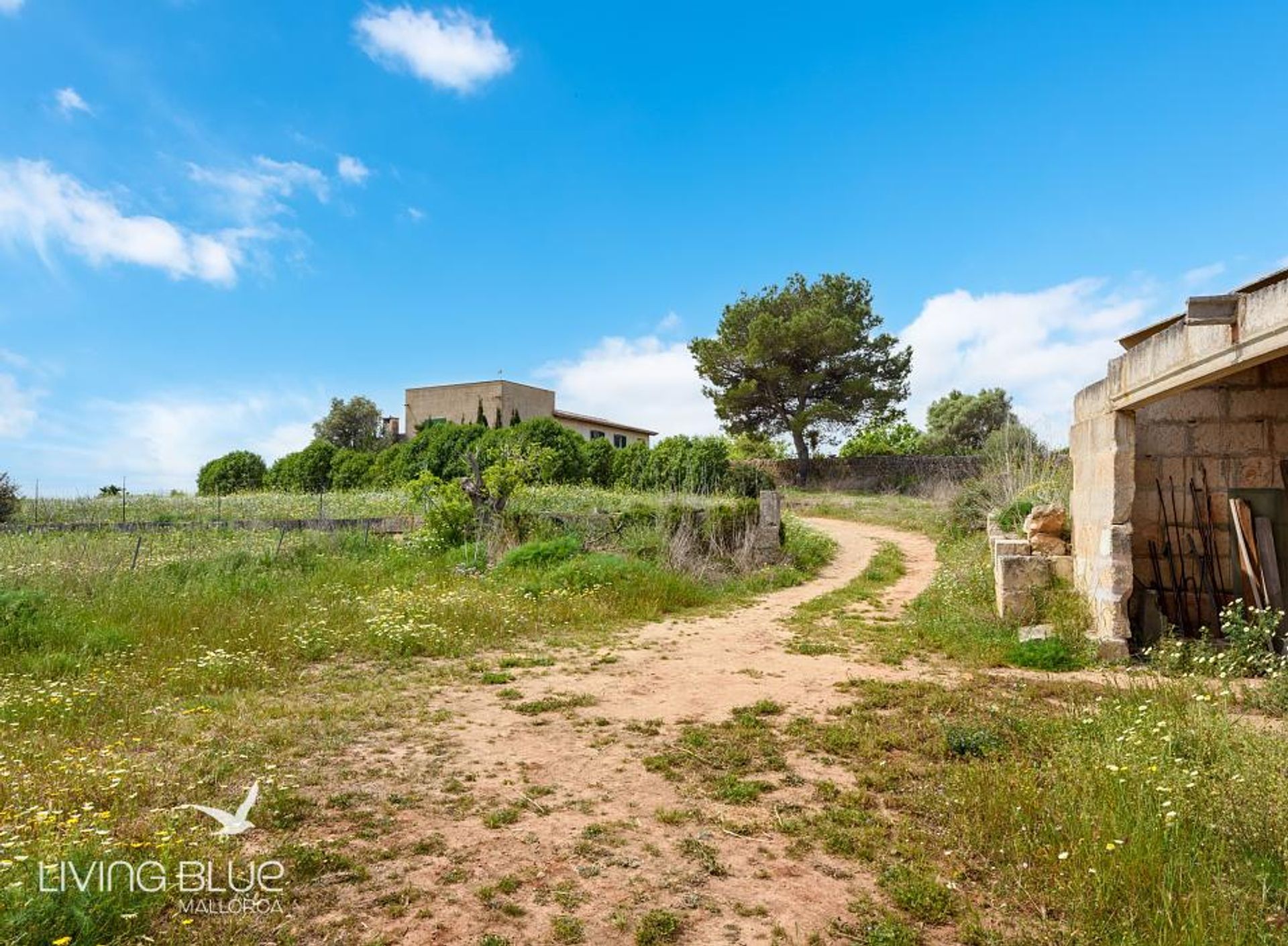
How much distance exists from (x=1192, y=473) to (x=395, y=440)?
37416 millimetres

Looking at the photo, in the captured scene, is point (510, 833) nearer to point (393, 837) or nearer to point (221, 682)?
point (393, 837)

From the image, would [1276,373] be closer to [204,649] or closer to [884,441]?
[204,649]

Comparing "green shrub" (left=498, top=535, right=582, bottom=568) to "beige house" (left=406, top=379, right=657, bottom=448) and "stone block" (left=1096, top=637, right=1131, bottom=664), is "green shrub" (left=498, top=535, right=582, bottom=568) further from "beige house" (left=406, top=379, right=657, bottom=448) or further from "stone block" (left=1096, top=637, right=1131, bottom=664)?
"beige house" (left=406, top=379, right=657, bottom=448)

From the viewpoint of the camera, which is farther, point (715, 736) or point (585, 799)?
point (715, 736)

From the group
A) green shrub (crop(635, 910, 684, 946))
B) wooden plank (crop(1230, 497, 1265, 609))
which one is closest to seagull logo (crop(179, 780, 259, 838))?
green shrub (crop(635, 910, 684, 946))

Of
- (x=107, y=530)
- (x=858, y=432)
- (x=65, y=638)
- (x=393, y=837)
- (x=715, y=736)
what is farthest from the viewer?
(x=858, y=432)

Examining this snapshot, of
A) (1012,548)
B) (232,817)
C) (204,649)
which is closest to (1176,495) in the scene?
(1012,548)

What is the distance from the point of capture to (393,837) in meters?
3.28

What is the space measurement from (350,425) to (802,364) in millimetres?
25164

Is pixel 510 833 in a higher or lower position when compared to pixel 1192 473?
lower

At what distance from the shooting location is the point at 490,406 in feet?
120

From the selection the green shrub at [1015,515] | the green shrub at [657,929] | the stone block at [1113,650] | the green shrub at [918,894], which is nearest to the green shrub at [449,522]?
the green shrub at [1015,515]

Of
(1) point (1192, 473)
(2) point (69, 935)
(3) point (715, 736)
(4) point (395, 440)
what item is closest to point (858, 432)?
(4) point (395, 440)

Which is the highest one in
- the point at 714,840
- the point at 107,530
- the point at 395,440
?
the point at 395,440
